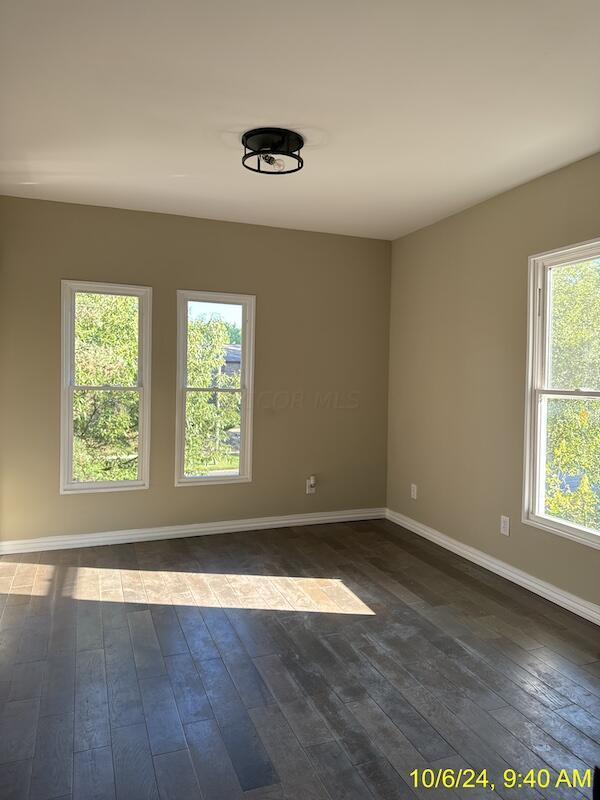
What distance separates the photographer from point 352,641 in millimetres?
2908

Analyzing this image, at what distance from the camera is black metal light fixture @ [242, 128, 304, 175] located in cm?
303

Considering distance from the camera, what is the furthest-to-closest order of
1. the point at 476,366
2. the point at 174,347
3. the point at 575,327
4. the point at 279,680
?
1. the point at 174,347
2. the point at 476,366
3. the point at 575,327
4. the point at 279,680

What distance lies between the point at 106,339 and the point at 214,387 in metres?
0.97

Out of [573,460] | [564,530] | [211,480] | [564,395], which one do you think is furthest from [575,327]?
[211,480]

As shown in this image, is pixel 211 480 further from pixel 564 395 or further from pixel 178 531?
pixel 564 395

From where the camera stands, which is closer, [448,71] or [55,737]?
[55,737]

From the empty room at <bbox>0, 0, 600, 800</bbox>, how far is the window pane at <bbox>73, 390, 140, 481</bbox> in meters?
0.02

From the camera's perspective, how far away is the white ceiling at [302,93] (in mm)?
2061

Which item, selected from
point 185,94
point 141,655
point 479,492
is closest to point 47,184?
point 185,94

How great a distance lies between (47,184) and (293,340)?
90.4 inches

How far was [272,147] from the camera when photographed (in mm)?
3082

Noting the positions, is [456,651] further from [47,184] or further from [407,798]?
[47,184]

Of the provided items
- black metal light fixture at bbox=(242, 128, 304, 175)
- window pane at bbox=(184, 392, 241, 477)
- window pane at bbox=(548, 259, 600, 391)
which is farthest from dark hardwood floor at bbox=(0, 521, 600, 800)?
black metal light fixture at bbox=(242, 128, 304, 175)

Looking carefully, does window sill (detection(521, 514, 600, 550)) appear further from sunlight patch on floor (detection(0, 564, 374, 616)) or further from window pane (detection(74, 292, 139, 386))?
window pane (detection(74, 292, 139, 386))
